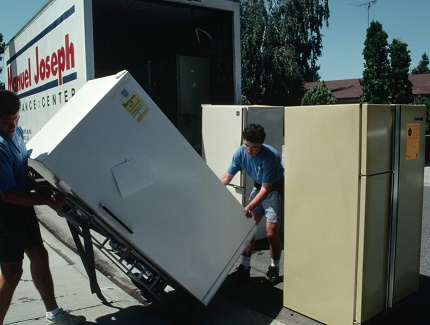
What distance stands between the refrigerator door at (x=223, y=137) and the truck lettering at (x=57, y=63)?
1.80 metres

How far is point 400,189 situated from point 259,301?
150 centimetres

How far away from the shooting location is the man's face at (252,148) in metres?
3.62

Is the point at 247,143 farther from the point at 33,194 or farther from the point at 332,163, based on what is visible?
the point at 33,194

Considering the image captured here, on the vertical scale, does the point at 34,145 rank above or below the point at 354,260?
above

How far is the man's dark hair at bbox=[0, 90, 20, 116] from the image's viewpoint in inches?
103

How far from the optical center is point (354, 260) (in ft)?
9.38

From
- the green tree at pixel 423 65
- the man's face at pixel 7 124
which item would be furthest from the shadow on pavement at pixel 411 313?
the green tree at pixel 423 65

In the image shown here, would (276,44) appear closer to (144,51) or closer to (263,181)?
(144,51)

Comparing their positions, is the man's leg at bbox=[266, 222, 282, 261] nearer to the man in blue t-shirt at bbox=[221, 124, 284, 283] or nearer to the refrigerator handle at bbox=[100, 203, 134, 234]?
the man in blue t-shirt at bbox=[221, 124, 284, 283]

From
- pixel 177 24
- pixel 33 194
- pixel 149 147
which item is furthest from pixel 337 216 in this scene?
pixel 177 24

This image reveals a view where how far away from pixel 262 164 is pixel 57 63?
3.69m

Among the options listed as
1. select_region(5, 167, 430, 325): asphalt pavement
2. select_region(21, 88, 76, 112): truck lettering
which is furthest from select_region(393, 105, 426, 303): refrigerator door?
select_region(21, 88, 76, 112): truck lettering

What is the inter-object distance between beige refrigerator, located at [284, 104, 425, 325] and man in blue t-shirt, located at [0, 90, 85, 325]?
68.4 inches

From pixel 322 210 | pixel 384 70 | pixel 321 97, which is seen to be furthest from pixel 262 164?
pixel 321 97
